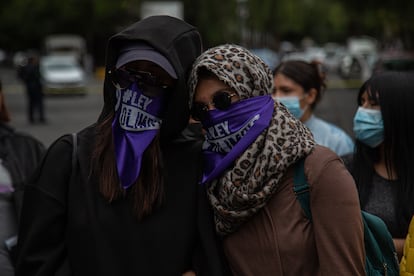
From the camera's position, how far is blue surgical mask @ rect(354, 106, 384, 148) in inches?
128

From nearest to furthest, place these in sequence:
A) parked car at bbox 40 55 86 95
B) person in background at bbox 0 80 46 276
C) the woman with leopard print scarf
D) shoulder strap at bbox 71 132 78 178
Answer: the woman with leopard print scarf
shoulder strap at bbox 71 132 78 178
person in background at bbox 0 80 46 276
parked car at bbox 40 55 86 95

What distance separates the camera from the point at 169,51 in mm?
2266

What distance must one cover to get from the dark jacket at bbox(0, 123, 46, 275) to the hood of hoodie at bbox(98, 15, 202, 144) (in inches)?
40.0

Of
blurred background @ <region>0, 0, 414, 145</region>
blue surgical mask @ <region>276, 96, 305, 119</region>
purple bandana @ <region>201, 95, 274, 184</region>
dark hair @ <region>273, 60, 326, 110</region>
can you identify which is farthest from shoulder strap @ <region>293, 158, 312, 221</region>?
blurred background @ <region>0, 0, 414, 145</region>

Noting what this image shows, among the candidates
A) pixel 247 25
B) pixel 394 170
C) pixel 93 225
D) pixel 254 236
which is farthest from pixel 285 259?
pixel 247 25

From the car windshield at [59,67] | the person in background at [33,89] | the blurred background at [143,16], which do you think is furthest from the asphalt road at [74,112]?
the car windshield at [59,67]

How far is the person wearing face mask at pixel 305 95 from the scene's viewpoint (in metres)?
4.82

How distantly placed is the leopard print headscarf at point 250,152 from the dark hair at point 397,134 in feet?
3.18

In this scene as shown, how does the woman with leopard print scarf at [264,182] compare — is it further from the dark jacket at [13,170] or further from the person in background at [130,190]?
the dark jacket at [13,170]

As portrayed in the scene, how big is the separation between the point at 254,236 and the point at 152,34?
75 cm

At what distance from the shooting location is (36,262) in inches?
91.4

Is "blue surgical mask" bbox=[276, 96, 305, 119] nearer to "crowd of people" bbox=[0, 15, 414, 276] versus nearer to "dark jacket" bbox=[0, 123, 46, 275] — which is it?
"dark jacket" bbox=[0, 123, 46, 275]

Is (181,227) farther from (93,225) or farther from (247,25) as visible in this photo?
(247,25)

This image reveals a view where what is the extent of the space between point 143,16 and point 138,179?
2999cm
